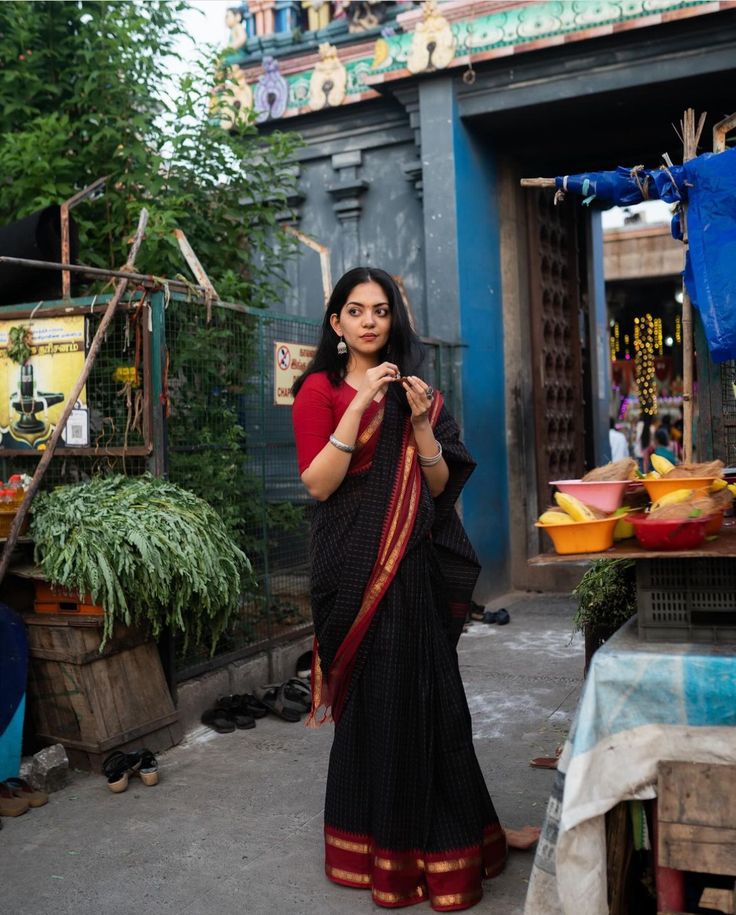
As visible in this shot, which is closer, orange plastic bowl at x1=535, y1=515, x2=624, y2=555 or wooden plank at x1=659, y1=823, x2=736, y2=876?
wooden plank at x1=659, y1=823, x2=736, y2=876

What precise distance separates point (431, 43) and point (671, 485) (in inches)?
258

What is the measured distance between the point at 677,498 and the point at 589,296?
329 inches

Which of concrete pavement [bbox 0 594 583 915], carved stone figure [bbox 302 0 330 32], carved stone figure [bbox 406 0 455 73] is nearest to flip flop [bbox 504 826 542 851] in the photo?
concrete pavement [bbox 0 594 583 915]

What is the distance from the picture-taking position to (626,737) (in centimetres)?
239

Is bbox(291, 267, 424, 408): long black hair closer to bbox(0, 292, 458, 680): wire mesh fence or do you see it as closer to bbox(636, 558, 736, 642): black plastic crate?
bbox(636, 558, 736, 642): black plastic crate

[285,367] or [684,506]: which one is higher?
[285,367]

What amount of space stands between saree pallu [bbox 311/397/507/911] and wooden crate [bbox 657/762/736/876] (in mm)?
943

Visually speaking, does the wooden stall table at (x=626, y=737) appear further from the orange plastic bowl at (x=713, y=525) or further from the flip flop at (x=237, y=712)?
the flip flop at (x=237, y=712)

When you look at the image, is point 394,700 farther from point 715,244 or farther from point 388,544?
point 715,244

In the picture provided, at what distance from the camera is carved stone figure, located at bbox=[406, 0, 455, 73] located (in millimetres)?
8109

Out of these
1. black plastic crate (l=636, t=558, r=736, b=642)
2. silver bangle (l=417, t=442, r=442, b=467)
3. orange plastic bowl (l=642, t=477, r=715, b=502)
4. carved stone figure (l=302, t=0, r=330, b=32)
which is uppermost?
carved stone figure (l=302, t=0, r=330, b=32)

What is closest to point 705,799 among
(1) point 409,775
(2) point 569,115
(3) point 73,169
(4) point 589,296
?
(1) point 409,775

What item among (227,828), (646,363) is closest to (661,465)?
(227,828)

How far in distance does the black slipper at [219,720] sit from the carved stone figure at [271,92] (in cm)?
634
